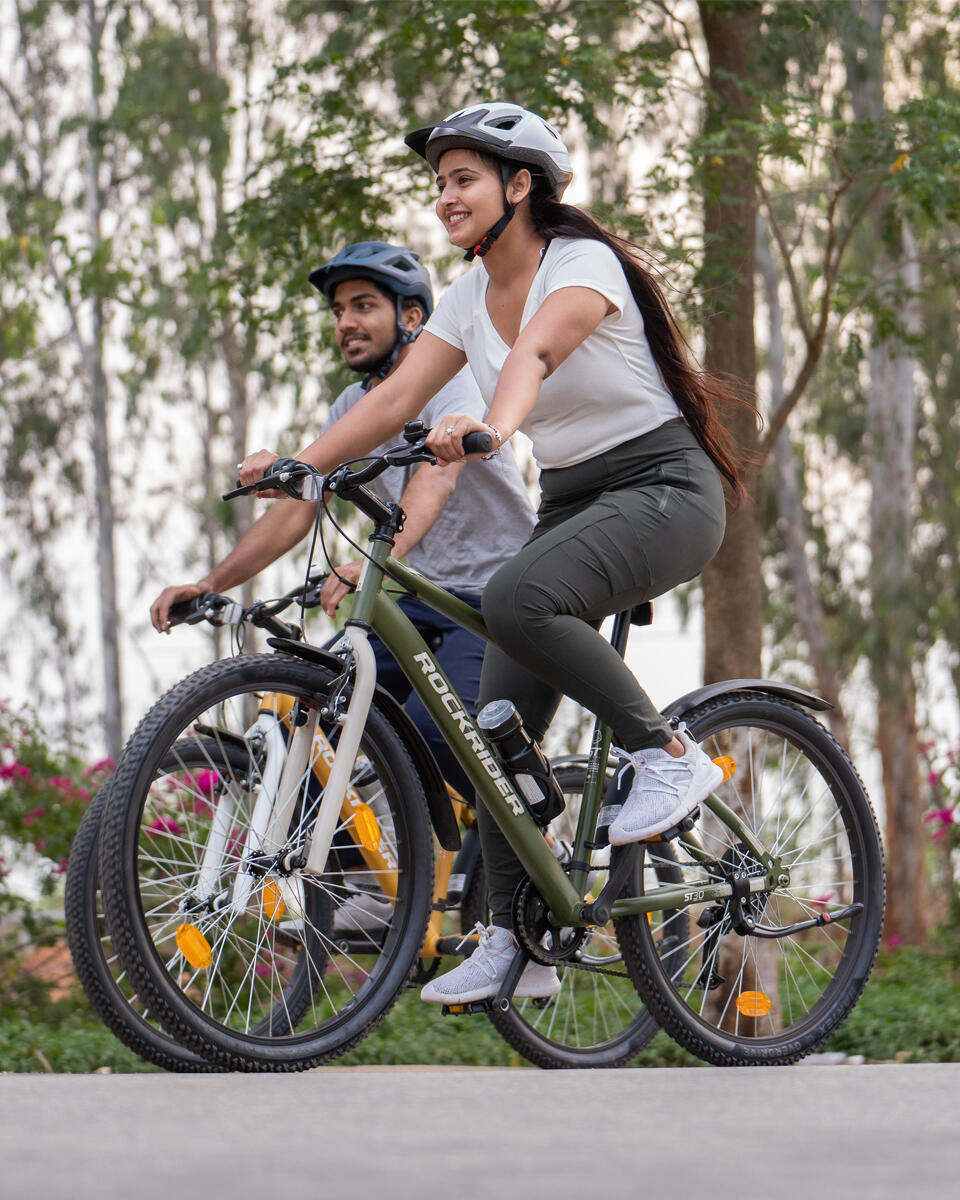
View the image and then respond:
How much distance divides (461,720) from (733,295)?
11.1 feet

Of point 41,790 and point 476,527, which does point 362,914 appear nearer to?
point 476,527

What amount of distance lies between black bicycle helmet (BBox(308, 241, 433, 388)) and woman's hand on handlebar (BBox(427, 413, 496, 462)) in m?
1.56

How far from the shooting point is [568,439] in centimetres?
321

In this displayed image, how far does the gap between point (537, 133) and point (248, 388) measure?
12797 millimetres

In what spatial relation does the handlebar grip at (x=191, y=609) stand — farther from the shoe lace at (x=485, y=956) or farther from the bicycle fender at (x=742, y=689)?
the bicycle fender at (x=742, y=689)

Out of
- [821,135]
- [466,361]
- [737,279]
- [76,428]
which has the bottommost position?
[466,361]

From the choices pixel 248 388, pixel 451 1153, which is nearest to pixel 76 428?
pixel 248 388

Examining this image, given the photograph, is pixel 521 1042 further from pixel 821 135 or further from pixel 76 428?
pixel 76 428

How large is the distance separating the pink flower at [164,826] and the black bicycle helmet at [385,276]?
1399 mm

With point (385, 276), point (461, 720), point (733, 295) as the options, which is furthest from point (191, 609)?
point (733, 295)

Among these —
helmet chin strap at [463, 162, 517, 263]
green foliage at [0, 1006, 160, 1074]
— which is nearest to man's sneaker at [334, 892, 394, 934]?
helmet chin strap at [463, 162, 517, 263]

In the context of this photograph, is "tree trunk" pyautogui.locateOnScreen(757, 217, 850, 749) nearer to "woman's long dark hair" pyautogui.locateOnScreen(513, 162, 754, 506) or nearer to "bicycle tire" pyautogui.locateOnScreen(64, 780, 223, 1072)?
"woman's long dark hair" pyautogui.locateOnScreen(513, 162, 754, 506)

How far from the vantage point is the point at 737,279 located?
5844 millimetres

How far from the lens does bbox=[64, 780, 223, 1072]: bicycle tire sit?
2934mm
